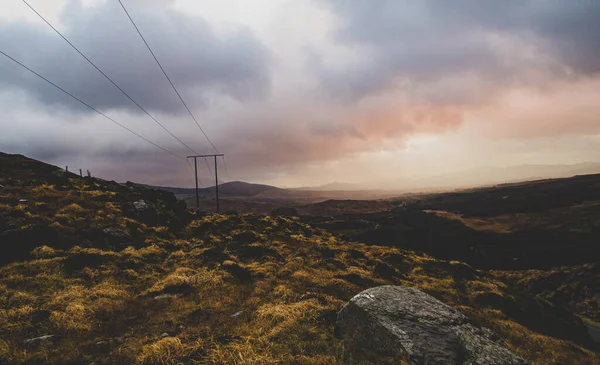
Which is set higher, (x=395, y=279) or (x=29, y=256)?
(x=29, y=256)

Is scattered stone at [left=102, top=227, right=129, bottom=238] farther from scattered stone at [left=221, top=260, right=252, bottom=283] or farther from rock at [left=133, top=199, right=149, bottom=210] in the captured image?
scattered stone at [left=221, top=260, right=252, bottom=283]

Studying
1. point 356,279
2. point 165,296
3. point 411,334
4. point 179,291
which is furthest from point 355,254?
point 411,334

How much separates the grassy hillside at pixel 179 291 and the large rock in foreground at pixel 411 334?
101 cm

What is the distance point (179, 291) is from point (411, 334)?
12990 millimetres

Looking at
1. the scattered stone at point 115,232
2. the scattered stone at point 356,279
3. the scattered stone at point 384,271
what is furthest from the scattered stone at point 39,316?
the scattered stone at point 384,271

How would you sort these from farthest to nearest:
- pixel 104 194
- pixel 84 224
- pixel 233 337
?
pixel 104 194, pixel 84 224, pixel 233 337

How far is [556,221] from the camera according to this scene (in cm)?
9725

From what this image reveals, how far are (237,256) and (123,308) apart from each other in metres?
12.8

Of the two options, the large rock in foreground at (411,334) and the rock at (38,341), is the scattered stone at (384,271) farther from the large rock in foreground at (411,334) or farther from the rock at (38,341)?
the rock at (38,341)

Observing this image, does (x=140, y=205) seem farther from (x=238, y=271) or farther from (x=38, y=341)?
(x=38, y=341)

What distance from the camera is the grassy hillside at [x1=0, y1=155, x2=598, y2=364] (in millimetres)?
10242

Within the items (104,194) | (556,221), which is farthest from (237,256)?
(556,221)

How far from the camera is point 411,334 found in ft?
32.1

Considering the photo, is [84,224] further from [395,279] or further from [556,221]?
[556,221]
